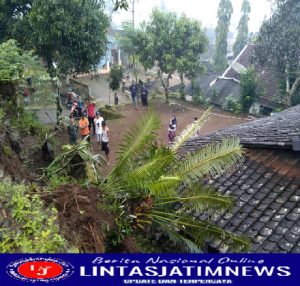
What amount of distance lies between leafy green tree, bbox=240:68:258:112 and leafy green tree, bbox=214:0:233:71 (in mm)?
16972

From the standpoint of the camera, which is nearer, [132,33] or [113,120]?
[113,120]

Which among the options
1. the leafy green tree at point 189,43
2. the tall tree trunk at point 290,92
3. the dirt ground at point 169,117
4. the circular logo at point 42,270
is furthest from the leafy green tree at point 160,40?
the circular logo at point 42,270

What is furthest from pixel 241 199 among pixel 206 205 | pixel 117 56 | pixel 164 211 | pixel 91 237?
pixel 117 56

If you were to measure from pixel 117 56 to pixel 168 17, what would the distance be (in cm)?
1665

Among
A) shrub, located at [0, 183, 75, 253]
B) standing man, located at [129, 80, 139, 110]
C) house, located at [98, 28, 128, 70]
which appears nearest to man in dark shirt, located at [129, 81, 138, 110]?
standing man, located at [129, 80, 139, 110]

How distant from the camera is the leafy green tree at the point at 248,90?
72.7ft

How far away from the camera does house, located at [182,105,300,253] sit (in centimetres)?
608

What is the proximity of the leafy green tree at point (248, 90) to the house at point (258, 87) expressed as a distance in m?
0.90

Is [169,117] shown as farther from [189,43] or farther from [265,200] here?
[265,200]

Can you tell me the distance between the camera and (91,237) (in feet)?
17.1

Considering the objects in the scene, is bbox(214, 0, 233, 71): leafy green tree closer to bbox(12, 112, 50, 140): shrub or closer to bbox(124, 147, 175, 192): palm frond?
bbox(12, 112, 50, 140): shrub

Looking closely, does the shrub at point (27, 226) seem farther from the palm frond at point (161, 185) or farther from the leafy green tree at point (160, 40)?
the leafy green tree at point (160, 40)

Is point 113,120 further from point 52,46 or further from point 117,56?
point 117,56

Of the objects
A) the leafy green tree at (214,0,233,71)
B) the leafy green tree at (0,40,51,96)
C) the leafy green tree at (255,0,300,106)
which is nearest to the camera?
the leafy green tree at (0,40,51,96)
